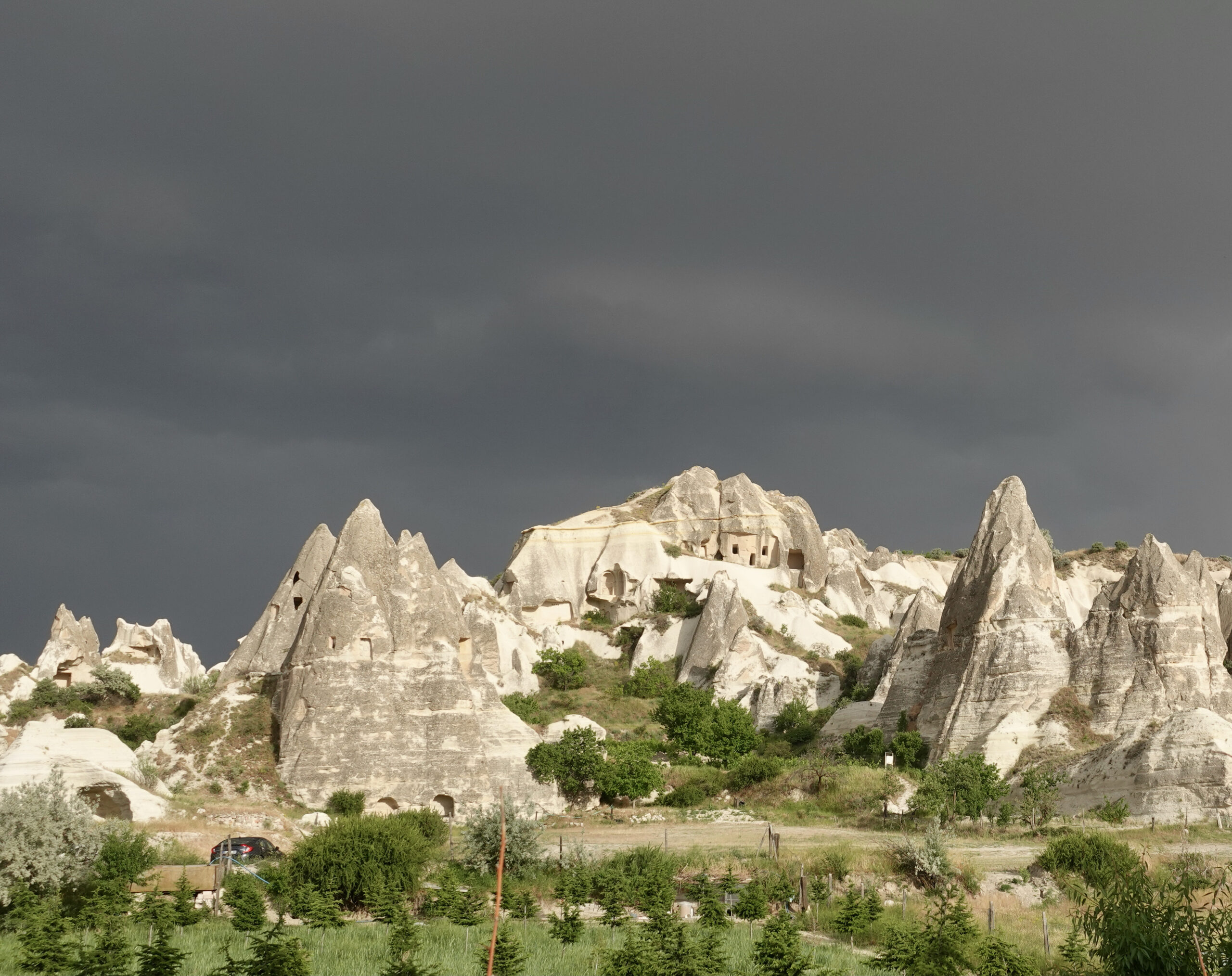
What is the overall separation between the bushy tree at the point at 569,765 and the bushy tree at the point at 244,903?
16.6 m

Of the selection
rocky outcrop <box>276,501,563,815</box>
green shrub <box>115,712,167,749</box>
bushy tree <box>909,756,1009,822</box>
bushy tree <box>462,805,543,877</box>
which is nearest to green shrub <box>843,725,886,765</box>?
bushy tree <box>909,756,1009,822</box>

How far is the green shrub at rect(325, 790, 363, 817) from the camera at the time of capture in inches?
1287

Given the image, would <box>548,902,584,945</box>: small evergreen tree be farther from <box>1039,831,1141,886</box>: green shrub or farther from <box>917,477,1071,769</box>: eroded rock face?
<box>917,477,1071,769</box>: eroded rock face

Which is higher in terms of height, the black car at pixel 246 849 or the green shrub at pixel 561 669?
the green shrub at pixel 561 669

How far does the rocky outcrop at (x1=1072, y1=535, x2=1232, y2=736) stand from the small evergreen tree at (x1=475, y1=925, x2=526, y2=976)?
1037 inches

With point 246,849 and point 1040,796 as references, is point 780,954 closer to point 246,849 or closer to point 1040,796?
point 246,849

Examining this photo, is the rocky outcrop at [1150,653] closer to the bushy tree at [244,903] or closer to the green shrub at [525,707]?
the green shrub at [525,707]

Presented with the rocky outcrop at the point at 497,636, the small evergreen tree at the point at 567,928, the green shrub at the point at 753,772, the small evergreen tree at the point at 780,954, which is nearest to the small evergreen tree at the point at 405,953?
the small evergreen tree at the point at 567,928

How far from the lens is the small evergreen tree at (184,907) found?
1906cm

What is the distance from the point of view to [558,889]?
22141 mm

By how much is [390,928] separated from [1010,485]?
33.1 m

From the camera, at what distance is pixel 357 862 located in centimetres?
2234

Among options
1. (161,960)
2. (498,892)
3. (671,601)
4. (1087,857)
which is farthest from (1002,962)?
(671,601)

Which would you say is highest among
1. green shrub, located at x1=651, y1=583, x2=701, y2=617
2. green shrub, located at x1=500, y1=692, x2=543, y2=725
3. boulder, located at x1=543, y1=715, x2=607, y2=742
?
green shrub, located at x1=651, y1=583, x2=701, y2=617
